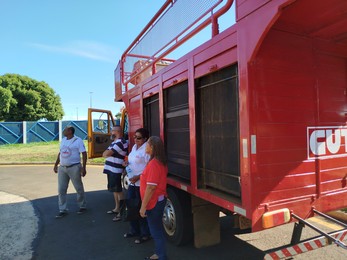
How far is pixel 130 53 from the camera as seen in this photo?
20.6 ft

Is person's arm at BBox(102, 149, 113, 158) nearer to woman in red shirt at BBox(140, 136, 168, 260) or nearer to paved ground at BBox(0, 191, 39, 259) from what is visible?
paved ground at BBox(0, 191, 39, 259)

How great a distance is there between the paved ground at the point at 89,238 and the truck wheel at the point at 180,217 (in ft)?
0.54

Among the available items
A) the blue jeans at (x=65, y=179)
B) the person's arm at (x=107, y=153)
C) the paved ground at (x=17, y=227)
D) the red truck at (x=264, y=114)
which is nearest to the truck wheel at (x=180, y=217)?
the red truck at (x=264, y=114)

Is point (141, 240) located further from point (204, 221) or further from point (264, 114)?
point (264, 114)

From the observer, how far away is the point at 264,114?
258cm

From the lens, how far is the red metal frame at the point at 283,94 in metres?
2.50

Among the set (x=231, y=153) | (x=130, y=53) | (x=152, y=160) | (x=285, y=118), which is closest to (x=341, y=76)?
(x=285, y=118)

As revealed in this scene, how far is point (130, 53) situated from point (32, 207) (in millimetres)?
4068

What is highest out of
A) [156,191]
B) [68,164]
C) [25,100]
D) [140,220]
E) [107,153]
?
[25,100]

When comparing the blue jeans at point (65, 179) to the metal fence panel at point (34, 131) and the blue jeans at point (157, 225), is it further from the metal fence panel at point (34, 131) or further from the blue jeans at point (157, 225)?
the metal fence panel at point (34, 131)

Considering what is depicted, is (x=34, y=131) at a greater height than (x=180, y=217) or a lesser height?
greater

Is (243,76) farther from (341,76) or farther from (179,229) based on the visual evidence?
(179,229)

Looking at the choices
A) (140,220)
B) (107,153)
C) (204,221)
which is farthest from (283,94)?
(107,153)

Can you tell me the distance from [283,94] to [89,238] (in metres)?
3.66
